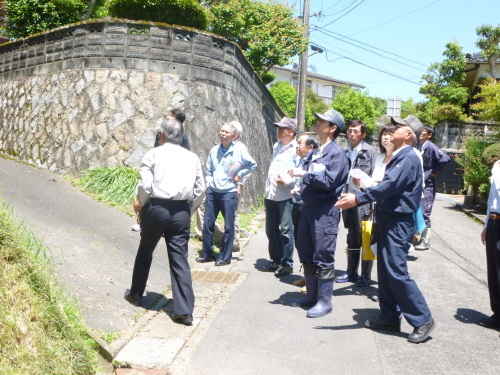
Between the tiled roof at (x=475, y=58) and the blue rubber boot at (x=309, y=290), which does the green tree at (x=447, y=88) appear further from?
the blue rubber boot at (x=309, y=290)

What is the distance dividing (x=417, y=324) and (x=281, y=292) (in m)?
1.96

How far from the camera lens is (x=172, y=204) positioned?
5.05 metres

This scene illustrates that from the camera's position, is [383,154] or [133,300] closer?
[133,300]

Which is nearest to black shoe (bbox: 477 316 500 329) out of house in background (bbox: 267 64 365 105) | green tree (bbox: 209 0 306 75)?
green tree (bbox: 209 0 306 75)

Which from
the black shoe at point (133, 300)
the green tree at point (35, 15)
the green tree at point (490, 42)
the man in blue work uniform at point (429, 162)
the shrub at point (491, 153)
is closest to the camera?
the black shoe at point (133, 300)

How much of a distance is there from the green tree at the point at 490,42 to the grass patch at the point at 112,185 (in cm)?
2470

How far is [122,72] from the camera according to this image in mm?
11492

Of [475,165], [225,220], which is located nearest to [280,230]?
[225,220]

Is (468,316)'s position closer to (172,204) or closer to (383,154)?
(383,154)

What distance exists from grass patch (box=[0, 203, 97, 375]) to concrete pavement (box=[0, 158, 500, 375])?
0.36 m

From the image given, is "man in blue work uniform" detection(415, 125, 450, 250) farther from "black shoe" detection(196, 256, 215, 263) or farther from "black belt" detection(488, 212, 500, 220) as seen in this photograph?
"black shoe" detection(196, 256, 215, 263)

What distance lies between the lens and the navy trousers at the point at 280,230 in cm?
732

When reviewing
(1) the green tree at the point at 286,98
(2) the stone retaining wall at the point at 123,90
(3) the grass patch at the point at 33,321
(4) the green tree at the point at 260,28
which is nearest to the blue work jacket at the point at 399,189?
(3) the grass patch at the point at 33,321

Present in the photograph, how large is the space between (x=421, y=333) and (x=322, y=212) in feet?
4.78
